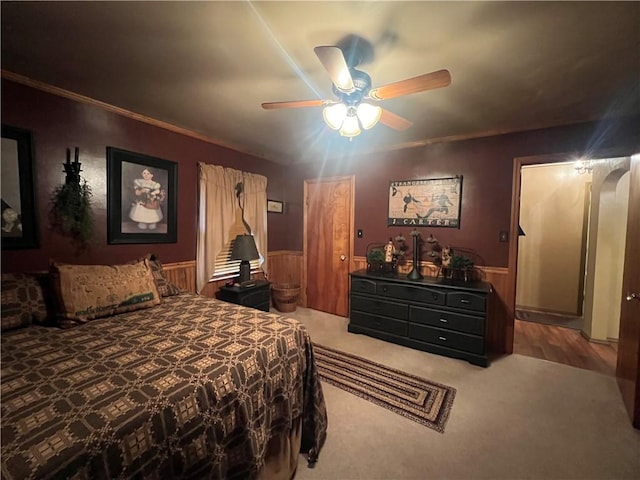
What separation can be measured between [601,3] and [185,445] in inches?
105

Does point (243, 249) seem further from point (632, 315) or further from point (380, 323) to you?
point (632, 315)

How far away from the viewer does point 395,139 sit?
3412mm

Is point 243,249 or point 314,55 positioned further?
point 243,249

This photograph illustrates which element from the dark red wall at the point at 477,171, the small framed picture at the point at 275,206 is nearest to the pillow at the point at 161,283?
the small framed picture at the point at 275,206

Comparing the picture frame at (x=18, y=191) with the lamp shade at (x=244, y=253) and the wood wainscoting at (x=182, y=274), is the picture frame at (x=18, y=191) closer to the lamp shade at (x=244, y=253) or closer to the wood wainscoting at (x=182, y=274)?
the wood wainscoting at (x=182, y=274)

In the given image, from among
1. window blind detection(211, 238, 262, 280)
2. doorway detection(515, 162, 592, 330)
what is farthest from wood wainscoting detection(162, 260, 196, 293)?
doorway detection(515, 162, 592, 330)

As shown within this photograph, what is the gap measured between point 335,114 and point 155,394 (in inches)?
72.1

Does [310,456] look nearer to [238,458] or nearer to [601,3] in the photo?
[238,458]

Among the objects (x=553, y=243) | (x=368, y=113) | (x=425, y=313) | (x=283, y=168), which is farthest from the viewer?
(x=283, y=168)

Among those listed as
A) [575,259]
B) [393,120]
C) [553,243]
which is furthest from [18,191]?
[575,259]

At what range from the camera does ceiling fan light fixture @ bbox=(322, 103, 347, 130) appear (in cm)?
185

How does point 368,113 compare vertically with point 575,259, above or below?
above

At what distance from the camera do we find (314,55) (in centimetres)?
173

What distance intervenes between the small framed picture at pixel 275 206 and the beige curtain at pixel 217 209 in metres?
0.36
